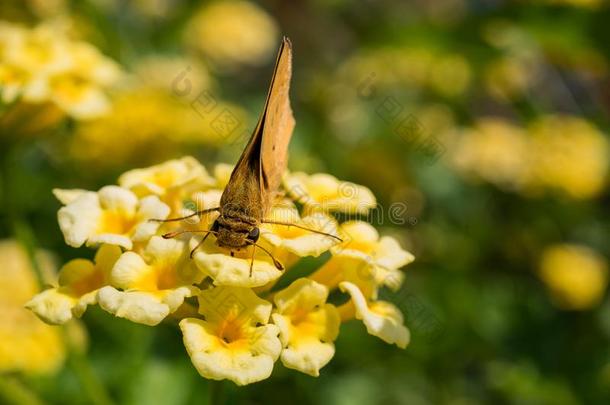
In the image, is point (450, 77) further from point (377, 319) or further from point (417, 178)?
point (377, 319)

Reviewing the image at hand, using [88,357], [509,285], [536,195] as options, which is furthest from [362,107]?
[88,357]

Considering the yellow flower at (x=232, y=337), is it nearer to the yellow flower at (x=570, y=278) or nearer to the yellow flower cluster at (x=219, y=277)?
the yellow flower cluster at (x=219, y=277)

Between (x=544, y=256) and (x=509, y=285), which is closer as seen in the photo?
(x=509, y=285)

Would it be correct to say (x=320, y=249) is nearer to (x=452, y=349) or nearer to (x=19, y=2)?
(x=452, y=349)

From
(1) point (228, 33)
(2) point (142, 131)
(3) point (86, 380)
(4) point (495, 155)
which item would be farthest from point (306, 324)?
(1) point (228, 33)

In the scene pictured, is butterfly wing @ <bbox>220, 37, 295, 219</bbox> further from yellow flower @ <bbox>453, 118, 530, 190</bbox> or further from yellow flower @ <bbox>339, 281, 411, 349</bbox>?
yellow flower @ <bbox>453, 118, 530, 190</bbox>

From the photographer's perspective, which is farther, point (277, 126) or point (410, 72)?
point (410, 72)
